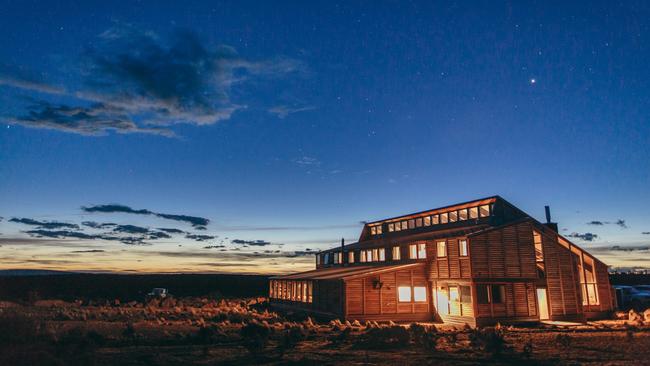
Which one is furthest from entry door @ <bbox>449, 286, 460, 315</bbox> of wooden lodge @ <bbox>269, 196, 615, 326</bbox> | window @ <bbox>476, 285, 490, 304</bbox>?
window @ <bbox>476, 285, 490, 304</bbox>

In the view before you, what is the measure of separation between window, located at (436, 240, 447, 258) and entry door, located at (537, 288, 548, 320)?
6.98 metres

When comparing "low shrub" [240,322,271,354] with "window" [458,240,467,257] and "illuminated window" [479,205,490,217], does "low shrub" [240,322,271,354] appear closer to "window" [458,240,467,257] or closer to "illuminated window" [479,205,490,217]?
"window" [458,240,467,257]

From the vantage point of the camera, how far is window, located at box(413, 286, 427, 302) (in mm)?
32531

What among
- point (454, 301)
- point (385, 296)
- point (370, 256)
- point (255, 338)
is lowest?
point (255, 338)

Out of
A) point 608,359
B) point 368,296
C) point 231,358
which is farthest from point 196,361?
point 368,296

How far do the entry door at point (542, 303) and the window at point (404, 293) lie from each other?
866 centimetres

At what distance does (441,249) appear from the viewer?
3272 centimetres

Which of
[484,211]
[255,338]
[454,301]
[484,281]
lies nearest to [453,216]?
[484,211]

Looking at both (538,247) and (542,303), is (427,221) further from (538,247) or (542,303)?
(542,303)

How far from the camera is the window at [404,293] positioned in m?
32.2

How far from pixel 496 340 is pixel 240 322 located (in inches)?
695

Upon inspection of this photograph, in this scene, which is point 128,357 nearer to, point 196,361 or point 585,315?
point 196,361

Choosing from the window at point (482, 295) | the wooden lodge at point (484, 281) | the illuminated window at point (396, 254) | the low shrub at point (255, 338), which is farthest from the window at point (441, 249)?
the low shrub at point (255, 338)

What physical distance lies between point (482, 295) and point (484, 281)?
97cm
